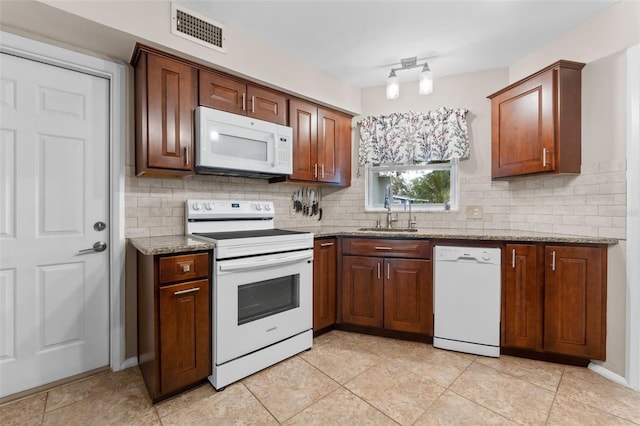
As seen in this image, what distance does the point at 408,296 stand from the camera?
8.55 feet

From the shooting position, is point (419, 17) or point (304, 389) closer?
point (304, 389)

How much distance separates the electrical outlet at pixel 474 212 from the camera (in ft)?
9.73

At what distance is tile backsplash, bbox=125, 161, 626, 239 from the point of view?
2186 mm

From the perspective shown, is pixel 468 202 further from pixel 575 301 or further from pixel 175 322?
pixel 175 322

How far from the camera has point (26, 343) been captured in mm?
1899

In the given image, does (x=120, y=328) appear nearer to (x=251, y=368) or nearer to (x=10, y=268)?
(x=10, y=268)

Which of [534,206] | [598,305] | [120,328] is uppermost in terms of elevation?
[534,206]

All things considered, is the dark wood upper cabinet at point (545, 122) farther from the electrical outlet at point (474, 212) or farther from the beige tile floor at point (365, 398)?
the beige tile floor at point (365, 398)

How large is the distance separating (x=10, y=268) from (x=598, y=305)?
12.2 ft

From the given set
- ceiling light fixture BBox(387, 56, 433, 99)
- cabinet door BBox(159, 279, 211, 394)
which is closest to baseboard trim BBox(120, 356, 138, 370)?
cabinet door BBox(159, 279, 211, 394)

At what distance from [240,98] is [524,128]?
7.41 feet

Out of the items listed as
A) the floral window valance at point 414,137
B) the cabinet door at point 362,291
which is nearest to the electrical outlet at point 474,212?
the floral window valance at point 414,137

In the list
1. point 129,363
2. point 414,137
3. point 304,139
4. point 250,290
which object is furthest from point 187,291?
point 414,137

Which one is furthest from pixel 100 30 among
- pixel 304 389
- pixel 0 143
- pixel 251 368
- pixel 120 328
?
pixel 304 389
